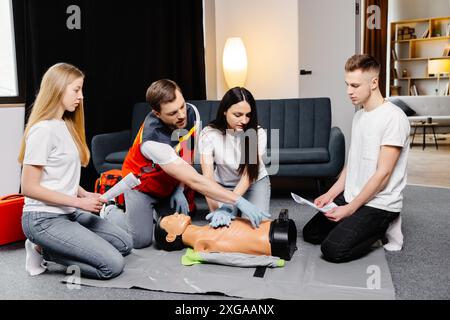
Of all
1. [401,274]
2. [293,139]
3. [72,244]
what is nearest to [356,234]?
[401,274]

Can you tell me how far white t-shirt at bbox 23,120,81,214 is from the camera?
5.79 feet

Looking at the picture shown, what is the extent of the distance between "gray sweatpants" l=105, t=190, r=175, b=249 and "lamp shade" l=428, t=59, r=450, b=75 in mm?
6982

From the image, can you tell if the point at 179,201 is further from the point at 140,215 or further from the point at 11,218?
the point at 11,218

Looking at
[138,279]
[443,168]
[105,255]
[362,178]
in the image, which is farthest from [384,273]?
[443,168]

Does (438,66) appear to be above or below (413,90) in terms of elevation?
above

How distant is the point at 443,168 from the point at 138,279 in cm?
374

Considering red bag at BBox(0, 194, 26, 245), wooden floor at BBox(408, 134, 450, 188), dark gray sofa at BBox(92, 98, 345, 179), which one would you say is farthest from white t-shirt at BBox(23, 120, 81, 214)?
wooden floor at BBox(408, 134, 450, 188)

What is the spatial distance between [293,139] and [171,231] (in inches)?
66.1

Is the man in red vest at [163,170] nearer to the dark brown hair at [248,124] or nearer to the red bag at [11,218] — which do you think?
the dark brown hair at [248,124]

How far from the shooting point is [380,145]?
2037 mm

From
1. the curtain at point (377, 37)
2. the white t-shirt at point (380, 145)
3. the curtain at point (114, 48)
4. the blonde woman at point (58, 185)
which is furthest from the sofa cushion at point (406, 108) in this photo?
the blonde woman at point (58, 185)
